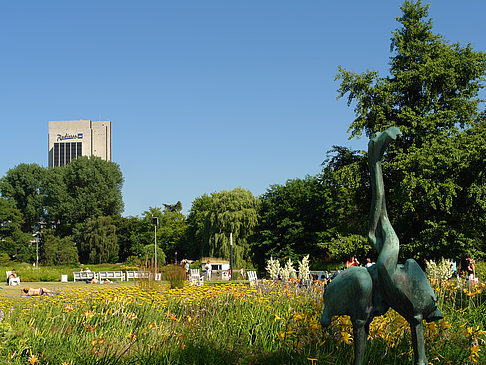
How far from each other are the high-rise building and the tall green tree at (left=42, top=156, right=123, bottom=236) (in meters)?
93.4

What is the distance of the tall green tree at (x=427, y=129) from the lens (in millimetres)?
24078

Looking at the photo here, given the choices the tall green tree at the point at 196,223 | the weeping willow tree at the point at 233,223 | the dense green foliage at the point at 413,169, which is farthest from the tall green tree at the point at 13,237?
the dense green foliage at the point at 413,169

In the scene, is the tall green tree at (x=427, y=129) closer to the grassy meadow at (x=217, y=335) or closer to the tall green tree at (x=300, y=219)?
the tall green tree at (x=300, y=219)

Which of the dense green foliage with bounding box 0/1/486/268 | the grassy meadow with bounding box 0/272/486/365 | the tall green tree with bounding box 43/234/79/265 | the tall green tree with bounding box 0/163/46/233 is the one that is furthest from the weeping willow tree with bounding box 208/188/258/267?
the grassy meadow with bounding box 0/272/486/365

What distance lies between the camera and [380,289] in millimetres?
4727

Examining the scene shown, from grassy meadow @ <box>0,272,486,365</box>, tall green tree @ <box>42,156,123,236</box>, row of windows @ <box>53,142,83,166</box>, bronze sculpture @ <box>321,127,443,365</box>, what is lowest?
grassy meadow @ <box>0,272,486,365</box>

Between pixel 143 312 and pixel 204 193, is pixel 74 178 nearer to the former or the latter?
pixel 204 193

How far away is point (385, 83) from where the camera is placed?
27969 mm

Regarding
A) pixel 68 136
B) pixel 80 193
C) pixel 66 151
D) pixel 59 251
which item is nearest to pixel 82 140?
pixel 68 136

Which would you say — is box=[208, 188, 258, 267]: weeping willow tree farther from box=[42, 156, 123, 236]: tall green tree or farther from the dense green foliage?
box=[42, 156, 123, 236]: tall green tree

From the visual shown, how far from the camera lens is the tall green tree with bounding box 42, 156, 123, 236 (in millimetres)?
72188

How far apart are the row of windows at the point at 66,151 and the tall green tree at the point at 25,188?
9412 centimetres

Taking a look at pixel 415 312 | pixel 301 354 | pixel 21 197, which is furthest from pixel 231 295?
pixel 21 197

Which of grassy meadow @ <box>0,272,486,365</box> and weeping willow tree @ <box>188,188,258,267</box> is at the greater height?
weeping willow tree @ <box>188,188,258,267</box>
